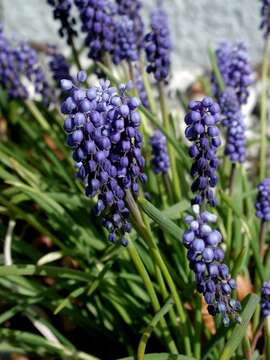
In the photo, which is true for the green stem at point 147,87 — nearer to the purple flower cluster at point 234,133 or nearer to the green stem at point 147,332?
the purple flower cluster at point 234,133

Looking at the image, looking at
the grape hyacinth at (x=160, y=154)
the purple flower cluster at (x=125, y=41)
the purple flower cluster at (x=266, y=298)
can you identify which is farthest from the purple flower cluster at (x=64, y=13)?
the purple flower cluster at (x=266, y=298)

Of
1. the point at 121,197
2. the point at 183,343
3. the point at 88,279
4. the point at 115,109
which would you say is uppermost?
the point at 115,109

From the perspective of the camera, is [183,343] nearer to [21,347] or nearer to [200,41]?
[21,347]

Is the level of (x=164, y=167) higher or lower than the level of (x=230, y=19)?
lower

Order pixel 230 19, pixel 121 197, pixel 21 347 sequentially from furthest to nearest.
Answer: pixel 230 19 < pixel 21 347 < pixel 121 197

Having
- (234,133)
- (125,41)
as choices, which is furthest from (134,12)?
(234,133)

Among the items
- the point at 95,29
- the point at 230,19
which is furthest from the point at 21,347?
the point at 230,19

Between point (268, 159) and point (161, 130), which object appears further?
point (268, 159)
